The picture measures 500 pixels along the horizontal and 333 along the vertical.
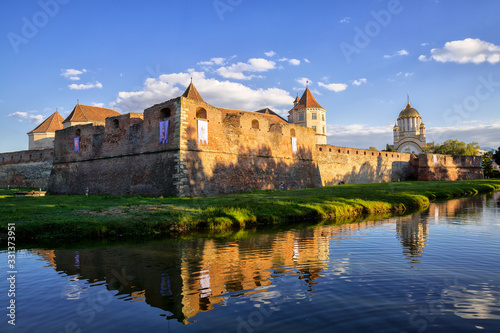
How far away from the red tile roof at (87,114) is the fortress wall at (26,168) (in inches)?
340

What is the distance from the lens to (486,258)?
7.21m

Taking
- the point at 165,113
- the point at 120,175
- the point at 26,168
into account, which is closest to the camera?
the point at 165,113

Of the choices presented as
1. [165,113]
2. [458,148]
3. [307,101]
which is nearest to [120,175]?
[165,113]

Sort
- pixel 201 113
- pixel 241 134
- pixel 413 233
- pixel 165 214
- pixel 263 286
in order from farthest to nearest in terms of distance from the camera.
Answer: pixel 241 134
pixel 201 113
pixel 165 214
pixel 413 233
pixel 263 286

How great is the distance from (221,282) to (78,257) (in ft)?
13.3

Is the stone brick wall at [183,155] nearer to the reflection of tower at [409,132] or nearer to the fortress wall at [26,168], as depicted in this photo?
the fortress wall at [26,168]

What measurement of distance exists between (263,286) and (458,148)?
66856mm

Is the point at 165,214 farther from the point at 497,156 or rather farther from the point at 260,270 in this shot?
the point at 497,156

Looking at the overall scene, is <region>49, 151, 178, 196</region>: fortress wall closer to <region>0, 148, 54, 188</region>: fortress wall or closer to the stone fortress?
the stone fortress

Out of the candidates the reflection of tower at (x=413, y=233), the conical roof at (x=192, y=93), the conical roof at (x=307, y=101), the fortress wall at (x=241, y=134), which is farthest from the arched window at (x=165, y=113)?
the conical roof at (x=307, y=101)

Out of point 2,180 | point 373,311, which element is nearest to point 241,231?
point 373,311

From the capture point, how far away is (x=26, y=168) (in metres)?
38.6

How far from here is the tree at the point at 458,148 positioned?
60312 mm

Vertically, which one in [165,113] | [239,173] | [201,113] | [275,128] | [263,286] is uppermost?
[201,113]
